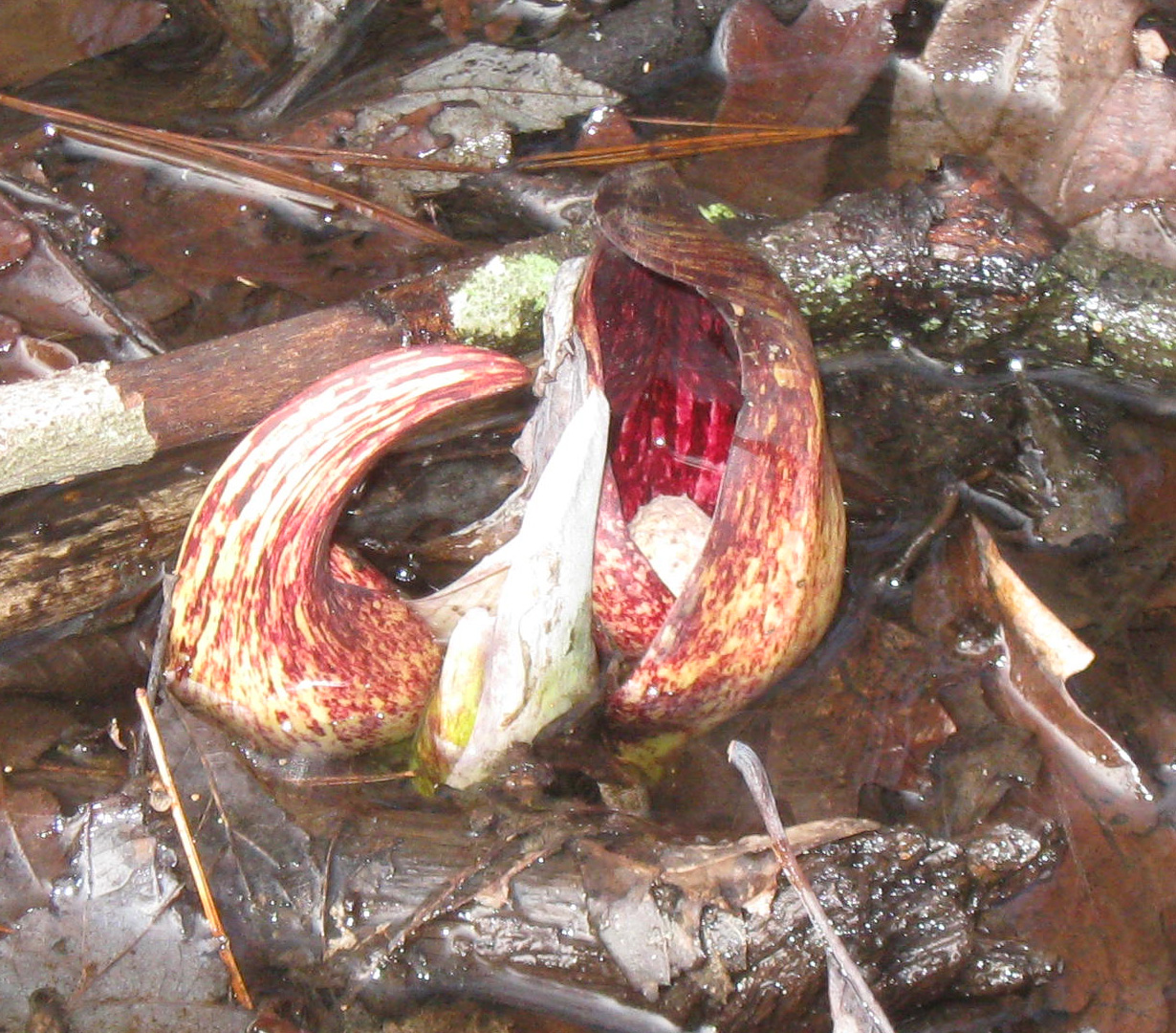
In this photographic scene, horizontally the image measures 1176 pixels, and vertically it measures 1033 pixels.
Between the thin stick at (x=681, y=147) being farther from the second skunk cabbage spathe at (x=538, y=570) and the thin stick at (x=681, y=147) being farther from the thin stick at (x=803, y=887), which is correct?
the thin stick at (x=803, y=887)

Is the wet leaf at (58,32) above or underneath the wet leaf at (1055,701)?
above

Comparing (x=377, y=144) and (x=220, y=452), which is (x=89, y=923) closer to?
(x=220, y=452)

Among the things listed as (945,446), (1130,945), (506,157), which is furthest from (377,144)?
(1130,945)

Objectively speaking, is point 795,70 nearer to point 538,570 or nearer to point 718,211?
point 718,211

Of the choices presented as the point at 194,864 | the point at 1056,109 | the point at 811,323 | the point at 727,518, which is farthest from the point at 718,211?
the point at 194,864

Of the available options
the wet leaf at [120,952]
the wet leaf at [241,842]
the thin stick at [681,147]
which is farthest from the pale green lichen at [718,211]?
the wet leaf at [120,952]
